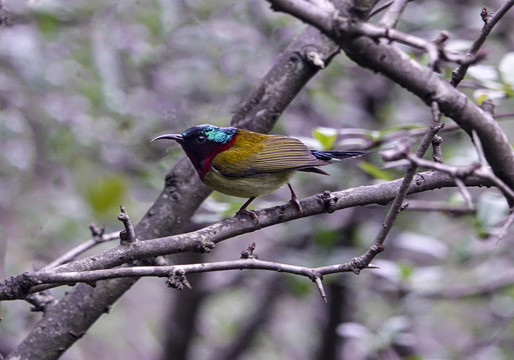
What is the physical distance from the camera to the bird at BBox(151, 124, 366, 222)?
374 cm

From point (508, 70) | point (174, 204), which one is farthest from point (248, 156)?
point (508, 70)

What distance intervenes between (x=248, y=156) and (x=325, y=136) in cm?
48

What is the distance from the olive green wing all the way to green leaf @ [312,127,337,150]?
96mm

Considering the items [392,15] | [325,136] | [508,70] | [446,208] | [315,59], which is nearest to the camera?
[392,15]

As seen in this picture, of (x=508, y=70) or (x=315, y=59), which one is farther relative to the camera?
(x=508, y=70)

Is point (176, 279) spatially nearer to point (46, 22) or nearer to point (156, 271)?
point (156, 271)

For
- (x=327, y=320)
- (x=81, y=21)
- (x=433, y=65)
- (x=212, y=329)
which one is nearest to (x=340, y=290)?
(x=327, y=320)

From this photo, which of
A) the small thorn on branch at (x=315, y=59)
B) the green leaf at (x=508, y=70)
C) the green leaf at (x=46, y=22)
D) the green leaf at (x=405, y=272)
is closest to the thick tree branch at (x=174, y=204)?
the small thorn on branch at (x=315, y=59)

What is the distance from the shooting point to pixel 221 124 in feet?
15.2

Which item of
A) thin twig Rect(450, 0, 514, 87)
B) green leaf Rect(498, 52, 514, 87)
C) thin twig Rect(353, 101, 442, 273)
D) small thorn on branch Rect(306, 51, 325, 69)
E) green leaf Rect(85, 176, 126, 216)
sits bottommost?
thin twig Rect(353, 101, 442, 273)

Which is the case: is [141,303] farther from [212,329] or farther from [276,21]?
[276,21]

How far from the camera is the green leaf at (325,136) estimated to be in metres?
3.68

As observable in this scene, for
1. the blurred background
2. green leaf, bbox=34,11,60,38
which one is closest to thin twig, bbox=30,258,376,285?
the blurred background

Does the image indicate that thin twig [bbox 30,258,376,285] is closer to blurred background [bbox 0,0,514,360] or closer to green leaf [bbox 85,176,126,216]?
blurred background [bbox 0,0,514,360]
